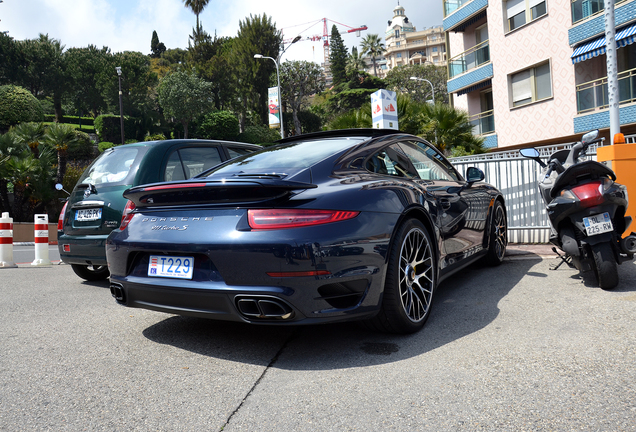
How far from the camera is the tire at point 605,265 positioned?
405cm

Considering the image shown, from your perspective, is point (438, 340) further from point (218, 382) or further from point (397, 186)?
point (218, 382)

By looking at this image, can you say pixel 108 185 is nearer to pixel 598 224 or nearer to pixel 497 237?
pixel 497 237

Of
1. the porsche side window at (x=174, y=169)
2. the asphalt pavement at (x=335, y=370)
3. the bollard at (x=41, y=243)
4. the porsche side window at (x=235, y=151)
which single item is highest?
the porsche side window at (x=235, y=151)

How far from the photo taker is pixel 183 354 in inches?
120

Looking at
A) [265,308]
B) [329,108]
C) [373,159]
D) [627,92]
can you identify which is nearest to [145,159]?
[373,159]

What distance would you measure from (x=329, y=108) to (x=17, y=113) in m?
40.4

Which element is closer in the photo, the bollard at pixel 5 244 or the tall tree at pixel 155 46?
the bollard at pixel 5 244

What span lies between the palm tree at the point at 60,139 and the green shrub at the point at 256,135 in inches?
1081

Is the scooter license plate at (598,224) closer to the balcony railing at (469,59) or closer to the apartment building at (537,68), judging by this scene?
the apartment building at (537,68)

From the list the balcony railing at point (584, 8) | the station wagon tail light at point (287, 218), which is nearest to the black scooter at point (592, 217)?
the station wagon tail light at point (287, 218)

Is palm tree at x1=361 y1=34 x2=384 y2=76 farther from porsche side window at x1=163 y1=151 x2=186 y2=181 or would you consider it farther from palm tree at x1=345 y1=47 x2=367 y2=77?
porsche side window at x1=163 y1=151 x2=186 y2=181

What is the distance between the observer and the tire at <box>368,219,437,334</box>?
10.1 ft

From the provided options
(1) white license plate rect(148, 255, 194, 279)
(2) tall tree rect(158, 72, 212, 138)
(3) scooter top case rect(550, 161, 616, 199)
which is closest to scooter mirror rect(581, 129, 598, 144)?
(3) scooter top case rect(550, 161, 616, 199)

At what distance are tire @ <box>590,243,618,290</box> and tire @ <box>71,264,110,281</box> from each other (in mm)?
5301
